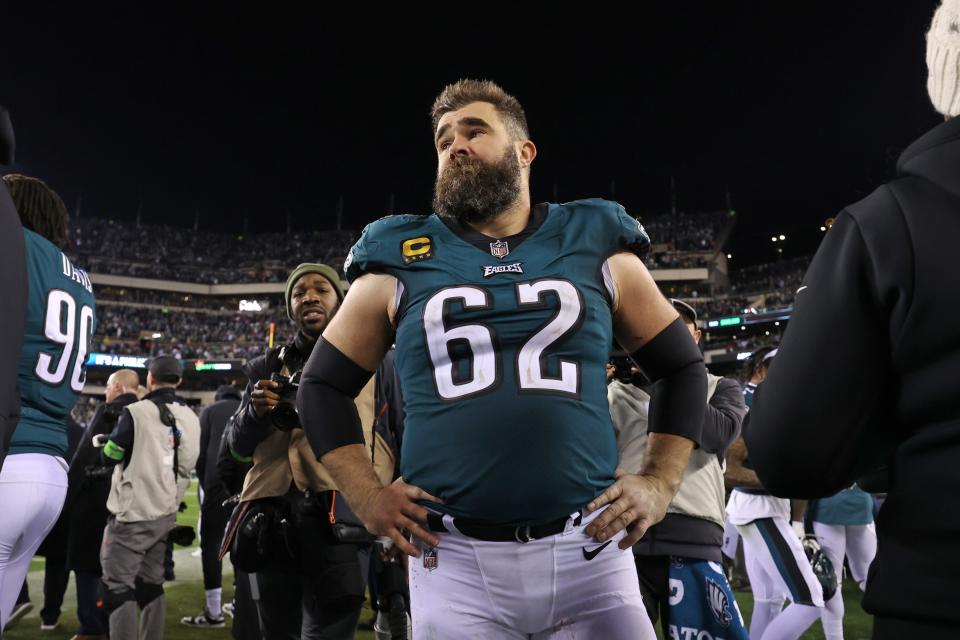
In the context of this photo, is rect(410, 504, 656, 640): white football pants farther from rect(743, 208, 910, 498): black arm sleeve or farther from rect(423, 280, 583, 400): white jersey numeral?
rect(743, 208, 910, 498): black arm sleeve

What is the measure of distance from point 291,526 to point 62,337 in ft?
3.94

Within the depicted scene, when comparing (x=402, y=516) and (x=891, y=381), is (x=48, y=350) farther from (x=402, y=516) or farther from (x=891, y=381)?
(x=891, y=381)

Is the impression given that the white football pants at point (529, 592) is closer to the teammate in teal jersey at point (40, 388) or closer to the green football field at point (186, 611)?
the teammate in teal jersey at point (40, 388)

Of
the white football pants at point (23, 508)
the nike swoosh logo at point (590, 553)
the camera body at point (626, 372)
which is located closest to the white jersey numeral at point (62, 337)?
the white football pants at point (23, 508)

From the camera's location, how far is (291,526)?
2969 mm

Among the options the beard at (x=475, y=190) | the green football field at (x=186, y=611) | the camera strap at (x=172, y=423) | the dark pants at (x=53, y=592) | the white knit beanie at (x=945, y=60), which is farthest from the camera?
the dark pants at (x=53, y=592)

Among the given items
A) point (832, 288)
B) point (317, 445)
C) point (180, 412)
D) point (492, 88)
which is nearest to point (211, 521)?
point (180, 412)

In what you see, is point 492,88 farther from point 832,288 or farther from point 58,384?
point 58,384

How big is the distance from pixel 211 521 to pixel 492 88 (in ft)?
18.0

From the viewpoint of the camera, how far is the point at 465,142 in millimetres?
2074

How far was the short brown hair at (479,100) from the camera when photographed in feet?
7.03

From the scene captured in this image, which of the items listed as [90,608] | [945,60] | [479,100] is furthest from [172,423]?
[945,60]

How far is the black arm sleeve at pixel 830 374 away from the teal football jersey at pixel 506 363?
613 mm

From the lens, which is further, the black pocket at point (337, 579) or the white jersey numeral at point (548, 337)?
the black pocket at point (337, 579)
